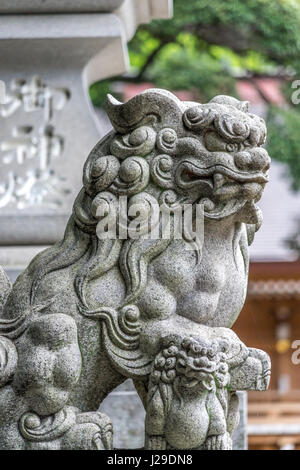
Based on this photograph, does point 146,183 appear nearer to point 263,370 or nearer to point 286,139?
point 263,370

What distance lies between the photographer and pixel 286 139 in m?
9.77

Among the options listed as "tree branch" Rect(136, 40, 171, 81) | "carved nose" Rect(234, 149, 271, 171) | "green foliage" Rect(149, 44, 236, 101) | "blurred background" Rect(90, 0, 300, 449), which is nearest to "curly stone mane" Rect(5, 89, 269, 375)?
"carved nose" Rect(234, 149, 271, 171)

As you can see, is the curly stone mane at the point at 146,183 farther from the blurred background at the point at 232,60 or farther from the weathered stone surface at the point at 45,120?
the blurred background at the point at 232,60

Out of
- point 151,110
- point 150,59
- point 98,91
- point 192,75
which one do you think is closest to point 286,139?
point 192,75

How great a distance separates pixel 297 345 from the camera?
5.19 m

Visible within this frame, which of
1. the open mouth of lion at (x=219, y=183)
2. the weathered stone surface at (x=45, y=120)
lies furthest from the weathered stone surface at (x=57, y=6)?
the open mouth of lion at (x=219, y=183)

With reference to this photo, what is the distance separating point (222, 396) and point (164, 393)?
A: 0.62ft

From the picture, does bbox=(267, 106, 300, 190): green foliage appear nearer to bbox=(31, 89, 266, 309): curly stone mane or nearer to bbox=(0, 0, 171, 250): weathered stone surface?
bbox=(0, 0, 171, 250): weathered stone surface

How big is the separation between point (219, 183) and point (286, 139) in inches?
264

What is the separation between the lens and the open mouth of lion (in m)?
3.21

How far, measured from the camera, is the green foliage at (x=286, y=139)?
31.8ft

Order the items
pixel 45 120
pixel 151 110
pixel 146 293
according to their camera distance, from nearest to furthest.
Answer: pixel 146 293 → pixel 151 110 → pixel 45 120

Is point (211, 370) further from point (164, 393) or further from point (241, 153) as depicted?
point (241, 153)
